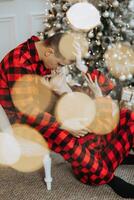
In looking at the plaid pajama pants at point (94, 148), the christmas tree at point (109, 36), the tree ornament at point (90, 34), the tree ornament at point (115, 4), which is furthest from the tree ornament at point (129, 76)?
the plaid pajama pants at point (94, 148)

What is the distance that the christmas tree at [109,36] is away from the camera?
251 centimetres

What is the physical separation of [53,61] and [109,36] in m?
1.02

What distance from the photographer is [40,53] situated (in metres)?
1.68

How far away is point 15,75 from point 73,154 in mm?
448

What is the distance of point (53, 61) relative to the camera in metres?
1.66

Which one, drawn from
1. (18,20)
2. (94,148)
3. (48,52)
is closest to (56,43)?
(48,52)

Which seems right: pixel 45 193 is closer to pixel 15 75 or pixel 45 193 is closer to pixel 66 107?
pixel 66 107

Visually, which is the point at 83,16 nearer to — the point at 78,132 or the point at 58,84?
the point at 58,84

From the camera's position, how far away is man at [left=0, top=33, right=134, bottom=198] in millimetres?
1609

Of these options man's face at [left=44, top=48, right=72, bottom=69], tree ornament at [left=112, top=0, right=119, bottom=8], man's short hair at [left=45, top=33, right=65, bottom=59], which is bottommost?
man's face at [left=44, top=48, right=72, bottom=69]

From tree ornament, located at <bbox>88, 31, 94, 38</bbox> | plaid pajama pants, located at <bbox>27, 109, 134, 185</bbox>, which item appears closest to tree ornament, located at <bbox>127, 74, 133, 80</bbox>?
tree ornament, located at <bbox>88, 31, 94, 38</bbox>

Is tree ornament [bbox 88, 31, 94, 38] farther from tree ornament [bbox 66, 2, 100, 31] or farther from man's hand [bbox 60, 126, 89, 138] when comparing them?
man's hand [bbox 60, 126, 89, 138]

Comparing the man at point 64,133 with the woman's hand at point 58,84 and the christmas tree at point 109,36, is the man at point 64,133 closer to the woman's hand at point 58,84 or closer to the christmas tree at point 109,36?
the woman's hand at point 58,84

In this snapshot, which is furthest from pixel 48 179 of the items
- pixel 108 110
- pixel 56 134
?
pixel 108 110
